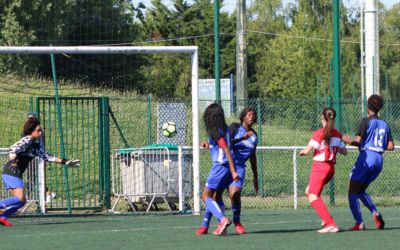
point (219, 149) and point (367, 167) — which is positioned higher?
point (219, 149)

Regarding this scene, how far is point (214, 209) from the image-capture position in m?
12.6

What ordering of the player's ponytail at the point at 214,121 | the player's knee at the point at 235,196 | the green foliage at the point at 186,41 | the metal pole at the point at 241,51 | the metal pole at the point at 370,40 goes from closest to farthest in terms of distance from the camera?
the player's ponytail at the point at 214,121
the player's knee at the point at 235,196
the metal pole at the point at 370,40
the metal pole at the point at 241,51
the green foliage at the point at 186,41

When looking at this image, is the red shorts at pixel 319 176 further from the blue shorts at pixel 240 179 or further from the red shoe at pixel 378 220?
the red shoe at pixel 378 220

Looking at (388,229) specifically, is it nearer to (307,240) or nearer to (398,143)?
(307,240)

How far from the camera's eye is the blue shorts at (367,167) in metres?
13.5

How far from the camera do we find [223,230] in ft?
41.5

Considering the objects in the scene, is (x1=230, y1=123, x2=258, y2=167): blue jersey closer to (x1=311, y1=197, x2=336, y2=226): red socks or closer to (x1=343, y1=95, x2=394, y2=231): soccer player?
(x1=311, y1=197, x2=336, y2=226): red socks

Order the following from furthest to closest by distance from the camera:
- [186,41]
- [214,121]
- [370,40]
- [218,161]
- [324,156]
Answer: [186,41], [370,40], [324,156], [218,161], [214,121]

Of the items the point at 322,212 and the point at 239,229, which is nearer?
the point at 322,212

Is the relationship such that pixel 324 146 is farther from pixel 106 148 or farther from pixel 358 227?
pixel 106 148

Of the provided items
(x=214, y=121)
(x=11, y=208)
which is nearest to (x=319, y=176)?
(x=214, y=121)

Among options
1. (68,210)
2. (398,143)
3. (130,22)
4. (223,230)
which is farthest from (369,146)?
(130,22)

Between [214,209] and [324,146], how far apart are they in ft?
5.51

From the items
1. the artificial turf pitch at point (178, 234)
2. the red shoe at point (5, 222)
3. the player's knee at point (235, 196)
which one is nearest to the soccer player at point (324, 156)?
the artificial turf pitch at point (178, 234)
